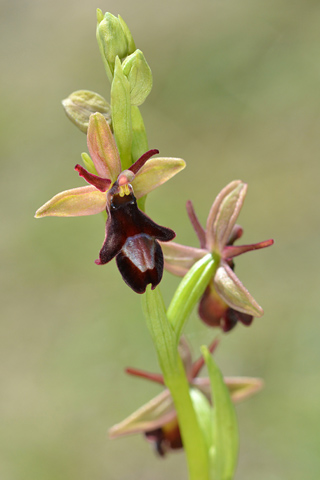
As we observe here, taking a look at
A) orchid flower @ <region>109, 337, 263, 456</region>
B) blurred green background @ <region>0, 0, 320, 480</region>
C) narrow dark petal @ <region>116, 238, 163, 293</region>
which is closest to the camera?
narrow dark petal @ <region>116, 238, 163, 293</region>

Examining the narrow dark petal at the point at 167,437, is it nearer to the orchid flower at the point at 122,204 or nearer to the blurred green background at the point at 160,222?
the orchid flower at the point at 122,204

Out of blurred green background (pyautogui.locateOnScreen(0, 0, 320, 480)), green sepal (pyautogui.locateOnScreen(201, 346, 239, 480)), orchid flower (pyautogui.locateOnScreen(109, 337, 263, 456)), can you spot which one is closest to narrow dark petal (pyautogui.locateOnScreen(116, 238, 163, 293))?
green sepal (pyautogui.locateOnScreen(201, 346, 239, 480))

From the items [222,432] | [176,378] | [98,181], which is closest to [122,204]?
[98,181]

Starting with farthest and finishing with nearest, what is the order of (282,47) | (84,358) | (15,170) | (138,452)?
1. (282,47)
2. (15,170)
3. (84,358)
4. (138,452)

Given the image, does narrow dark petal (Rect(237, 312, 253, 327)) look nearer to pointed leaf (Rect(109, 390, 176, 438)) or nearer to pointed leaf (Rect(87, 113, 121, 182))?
pointed leaf (Rect(109, 390, 176, 438))

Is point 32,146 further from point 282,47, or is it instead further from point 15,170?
point 282,47

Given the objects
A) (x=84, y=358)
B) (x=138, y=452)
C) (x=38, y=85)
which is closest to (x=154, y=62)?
(x=38, y=85)

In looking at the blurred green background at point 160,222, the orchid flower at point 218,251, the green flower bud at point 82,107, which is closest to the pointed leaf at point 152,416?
the orchid flower at point 218,251
